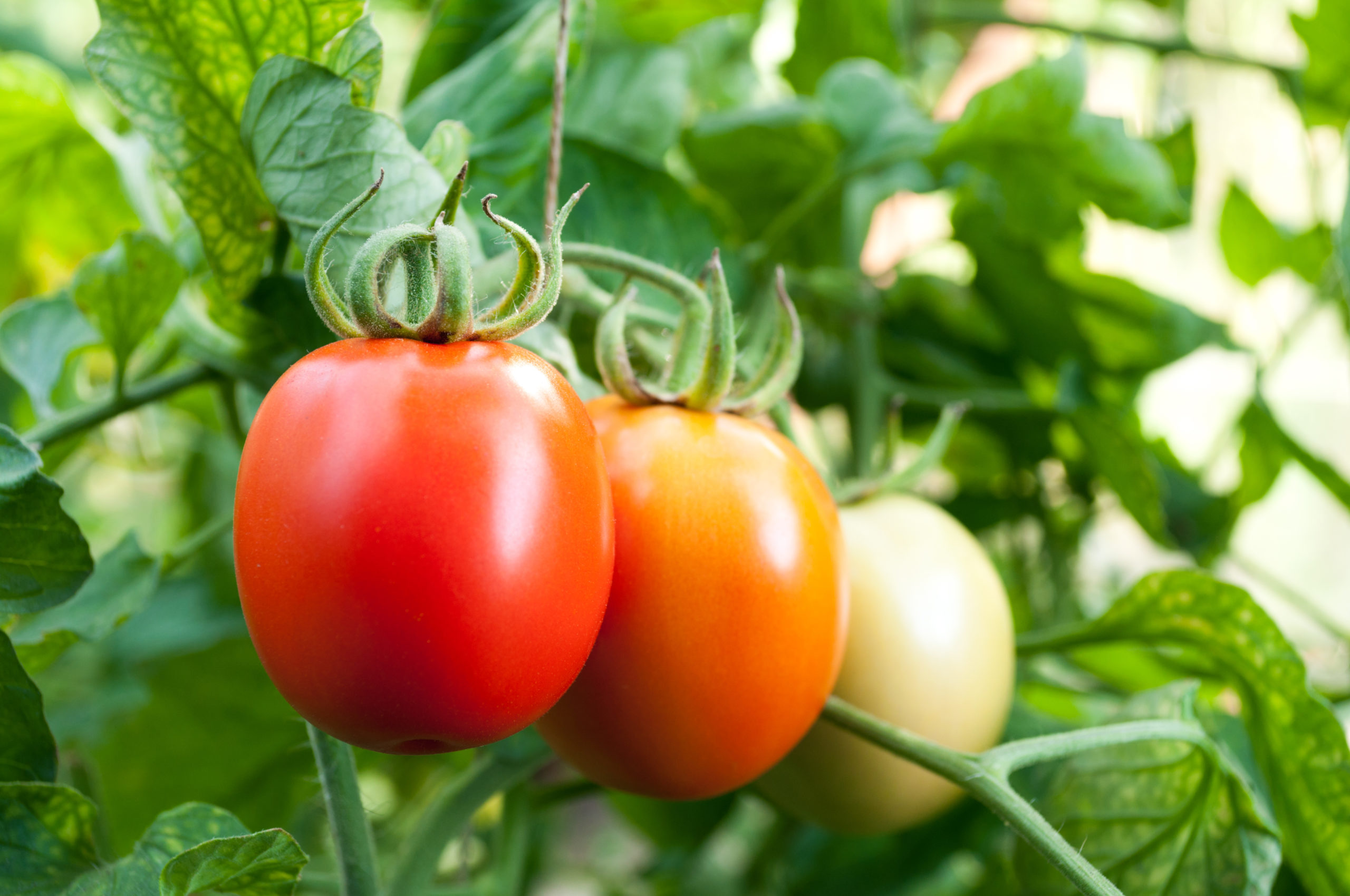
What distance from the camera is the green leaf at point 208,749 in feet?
1.66

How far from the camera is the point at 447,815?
0.34m

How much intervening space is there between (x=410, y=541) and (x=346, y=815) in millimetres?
132

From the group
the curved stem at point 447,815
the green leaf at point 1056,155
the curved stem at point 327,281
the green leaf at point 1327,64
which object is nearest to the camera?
the curved stem at point 327,281

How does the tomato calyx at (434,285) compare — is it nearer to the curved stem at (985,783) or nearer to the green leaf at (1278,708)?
the curved stem at (985,783)

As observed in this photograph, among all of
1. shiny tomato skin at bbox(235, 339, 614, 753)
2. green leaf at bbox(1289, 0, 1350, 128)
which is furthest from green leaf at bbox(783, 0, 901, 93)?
shiny tomato skin at bbox(235, 339, 614, 753)

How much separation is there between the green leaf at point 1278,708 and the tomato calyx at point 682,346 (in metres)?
0.19

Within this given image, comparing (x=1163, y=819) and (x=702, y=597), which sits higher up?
(x=702, y=597)

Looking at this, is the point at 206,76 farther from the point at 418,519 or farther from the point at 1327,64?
the point at 1327,64

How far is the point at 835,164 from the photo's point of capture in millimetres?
522

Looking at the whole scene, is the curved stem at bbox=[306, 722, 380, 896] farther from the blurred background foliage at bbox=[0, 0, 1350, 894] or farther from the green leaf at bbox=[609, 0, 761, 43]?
the green leaf at bbox=[609, 0, 761, 43]

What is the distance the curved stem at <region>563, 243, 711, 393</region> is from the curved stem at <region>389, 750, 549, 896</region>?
15 cm

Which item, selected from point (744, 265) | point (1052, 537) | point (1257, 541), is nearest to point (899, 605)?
point (744, 265)

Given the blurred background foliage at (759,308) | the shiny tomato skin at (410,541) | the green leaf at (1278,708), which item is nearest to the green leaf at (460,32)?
the blurred background foliage at (759,308)

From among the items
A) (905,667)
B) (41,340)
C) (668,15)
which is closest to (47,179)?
(41,340)
